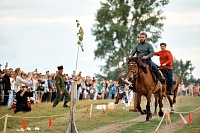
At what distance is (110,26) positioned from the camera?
216ft

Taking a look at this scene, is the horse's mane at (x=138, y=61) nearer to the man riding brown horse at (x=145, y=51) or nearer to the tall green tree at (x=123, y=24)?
the man riding brown horse at (x=145, y=51)

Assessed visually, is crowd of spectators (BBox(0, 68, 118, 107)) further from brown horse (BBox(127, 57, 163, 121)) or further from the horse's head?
the horse's head

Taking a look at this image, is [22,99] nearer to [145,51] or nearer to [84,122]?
[84,122]

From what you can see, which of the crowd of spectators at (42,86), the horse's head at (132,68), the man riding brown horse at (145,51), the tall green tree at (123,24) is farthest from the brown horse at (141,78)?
the tall green tree at (123,24)

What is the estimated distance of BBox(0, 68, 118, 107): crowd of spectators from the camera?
2627 centimetres

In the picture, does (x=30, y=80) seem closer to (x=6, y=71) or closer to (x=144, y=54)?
(x=6, y=71)

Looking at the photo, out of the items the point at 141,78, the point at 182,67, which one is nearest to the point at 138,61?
the point at 141,78

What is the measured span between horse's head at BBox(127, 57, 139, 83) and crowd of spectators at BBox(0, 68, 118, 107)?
6612mm

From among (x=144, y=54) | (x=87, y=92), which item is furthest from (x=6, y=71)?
(x=87, y=92)

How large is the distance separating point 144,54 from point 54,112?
6.94 meters

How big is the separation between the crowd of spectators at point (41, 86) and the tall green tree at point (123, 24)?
24.0 metres

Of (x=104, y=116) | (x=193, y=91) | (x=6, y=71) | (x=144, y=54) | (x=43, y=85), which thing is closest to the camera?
(x=144, y=54)

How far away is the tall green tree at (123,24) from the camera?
219ft

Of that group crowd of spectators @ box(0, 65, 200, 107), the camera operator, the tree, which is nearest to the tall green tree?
crowd of spectators @ box(0, 65, 200, 107)
